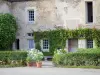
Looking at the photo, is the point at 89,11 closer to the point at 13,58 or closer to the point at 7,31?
the point at 7,31

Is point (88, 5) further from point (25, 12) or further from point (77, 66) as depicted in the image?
point (77, 66)

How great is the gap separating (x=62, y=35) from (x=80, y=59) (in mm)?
10680

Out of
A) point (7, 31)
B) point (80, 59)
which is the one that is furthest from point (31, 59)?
point (7, 31)

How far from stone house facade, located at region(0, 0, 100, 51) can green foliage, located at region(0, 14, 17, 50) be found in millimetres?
1636

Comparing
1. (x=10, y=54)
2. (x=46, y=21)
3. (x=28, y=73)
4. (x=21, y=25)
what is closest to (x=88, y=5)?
(x=46, y=21)

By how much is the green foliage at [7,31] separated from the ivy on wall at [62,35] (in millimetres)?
2827

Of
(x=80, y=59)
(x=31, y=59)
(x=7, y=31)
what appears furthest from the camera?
(x=7, y=31)

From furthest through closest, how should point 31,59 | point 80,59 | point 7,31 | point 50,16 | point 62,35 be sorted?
1. point 50,16
2. point 62,35
3. point 7,31
4. point 31,59
5. point 80,59

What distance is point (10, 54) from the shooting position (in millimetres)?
33344

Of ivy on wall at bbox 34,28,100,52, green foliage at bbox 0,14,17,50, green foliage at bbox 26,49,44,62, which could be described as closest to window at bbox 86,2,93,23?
ivy on wall at bbox 34,28,100,52

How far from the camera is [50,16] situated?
1690 inches

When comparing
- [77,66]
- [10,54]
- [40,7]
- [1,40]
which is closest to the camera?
[77,66]

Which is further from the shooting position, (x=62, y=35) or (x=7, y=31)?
(x=62, y=35)

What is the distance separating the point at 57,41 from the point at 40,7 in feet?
15.1
